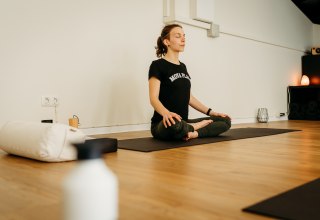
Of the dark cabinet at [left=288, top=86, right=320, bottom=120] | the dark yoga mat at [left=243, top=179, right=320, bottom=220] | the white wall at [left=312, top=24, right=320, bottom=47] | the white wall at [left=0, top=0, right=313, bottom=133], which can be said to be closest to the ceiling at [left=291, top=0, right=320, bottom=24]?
the white wall at [left=312, top=24, right=320, bottom=47]

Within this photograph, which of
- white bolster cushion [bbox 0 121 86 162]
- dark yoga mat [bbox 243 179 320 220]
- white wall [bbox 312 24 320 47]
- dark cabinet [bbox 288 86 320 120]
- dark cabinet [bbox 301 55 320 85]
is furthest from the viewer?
white wall [bbox 312 24 320 47]

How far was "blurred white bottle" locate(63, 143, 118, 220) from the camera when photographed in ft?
1.69

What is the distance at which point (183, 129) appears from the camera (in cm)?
233

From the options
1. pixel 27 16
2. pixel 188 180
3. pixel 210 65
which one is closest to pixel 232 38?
pixel 210 65

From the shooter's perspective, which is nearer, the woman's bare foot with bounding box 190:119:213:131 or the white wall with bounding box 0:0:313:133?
the woman's bare foot with bounding box 190:119:213:131

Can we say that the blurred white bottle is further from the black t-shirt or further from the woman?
the black t-shirt

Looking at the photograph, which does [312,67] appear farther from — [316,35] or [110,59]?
[110,59]

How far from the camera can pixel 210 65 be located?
13.9 feet

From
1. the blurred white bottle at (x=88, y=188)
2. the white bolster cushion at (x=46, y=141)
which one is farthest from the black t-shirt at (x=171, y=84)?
the blurred white bottle at (x=88, y=188)

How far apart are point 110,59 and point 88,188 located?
2.77m

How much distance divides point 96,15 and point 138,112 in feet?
3.37

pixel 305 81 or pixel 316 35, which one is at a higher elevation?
pixel 316 35

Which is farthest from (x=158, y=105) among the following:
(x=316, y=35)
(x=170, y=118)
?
(x=316, y=35)

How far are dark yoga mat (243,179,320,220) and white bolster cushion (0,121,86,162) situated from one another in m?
0.97
